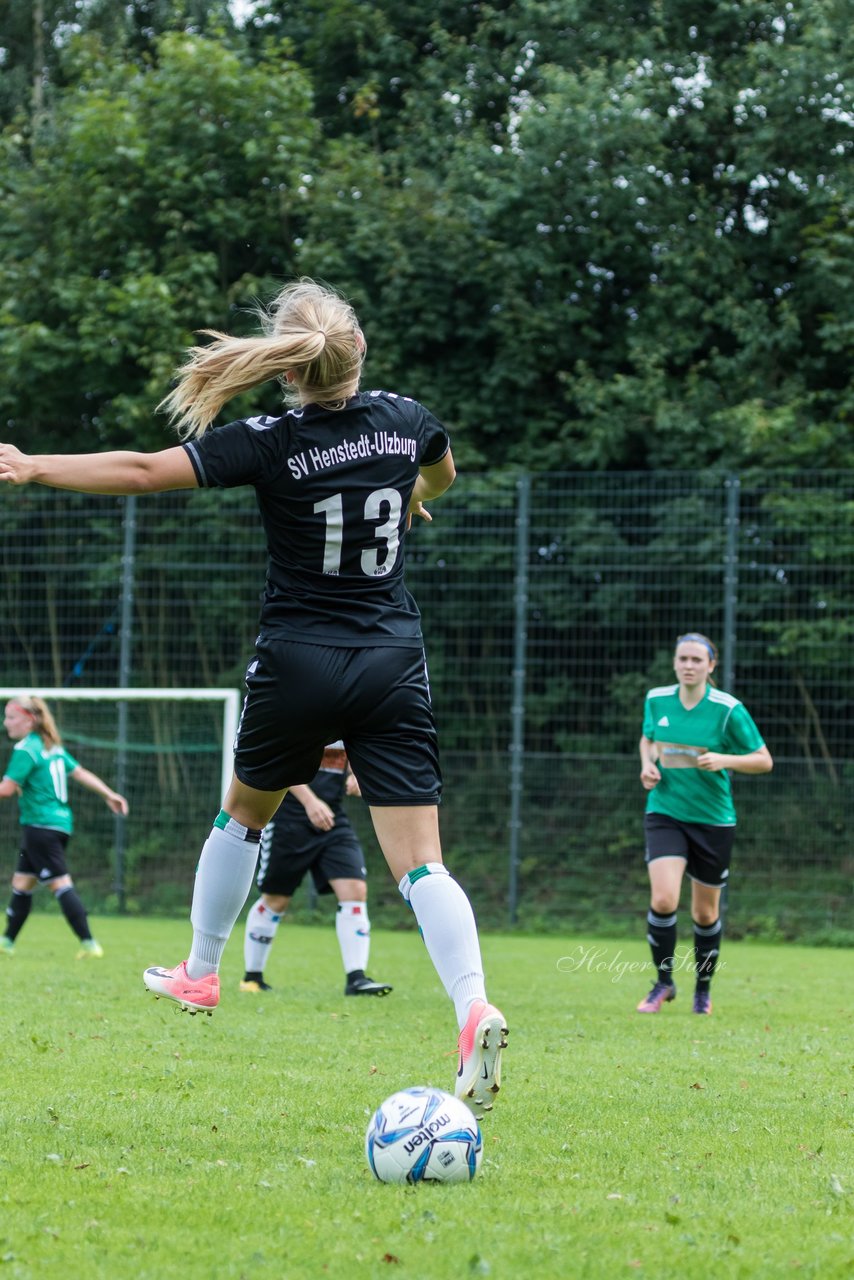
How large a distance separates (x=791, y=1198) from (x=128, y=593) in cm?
1519

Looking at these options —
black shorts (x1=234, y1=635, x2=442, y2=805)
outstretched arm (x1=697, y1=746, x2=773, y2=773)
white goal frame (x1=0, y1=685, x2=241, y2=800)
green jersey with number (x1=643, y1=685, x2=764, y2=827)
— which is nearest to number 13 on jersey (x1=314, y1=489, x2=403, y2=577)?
black shorts (x1=234, y1=635, x2=442, y2=805)

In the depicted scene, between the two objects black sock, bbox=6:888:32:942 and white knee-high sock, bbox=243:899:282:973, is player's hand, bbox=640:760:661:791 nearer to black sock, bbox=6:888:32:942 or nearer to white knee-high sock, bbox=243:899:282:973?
white knee-high sock, bbox=243:899:282:973

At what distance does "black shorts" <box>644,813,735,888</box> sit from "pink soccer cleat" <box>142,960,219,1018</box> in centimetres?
481

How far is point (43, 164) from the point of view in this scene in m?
22.2

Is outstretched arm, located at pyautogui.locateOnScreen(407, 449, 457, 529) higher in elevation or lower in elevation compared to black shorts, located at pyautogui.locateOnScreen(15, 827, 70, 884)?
higher

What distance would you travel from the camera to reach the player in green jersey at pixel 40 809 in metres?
11.6

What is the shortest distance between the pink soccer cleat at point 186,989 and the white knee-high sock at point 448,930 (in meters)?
0.83

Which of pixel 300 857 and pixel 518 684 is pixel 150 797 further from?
pixel 300 857

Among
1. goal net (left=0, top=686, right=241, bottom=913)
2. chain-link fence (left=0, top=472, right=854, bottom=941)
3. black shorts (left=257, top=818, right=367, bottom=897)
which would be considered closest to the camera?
black shorts (left=257, top=818, right=367, bottom=897)

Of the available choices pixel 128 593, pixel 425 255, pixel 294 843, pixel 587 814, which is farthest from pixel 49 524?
pixel 294 843

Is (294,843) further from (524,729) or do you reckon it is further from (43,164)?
(43,164)

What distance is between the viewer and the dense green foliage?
19047mm

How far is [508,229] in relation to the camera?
65.6 ft

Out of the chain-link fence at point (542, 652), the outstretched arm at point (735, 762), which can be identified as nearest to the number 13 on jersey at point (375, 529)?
the outstretched arm at point (735, 762)
